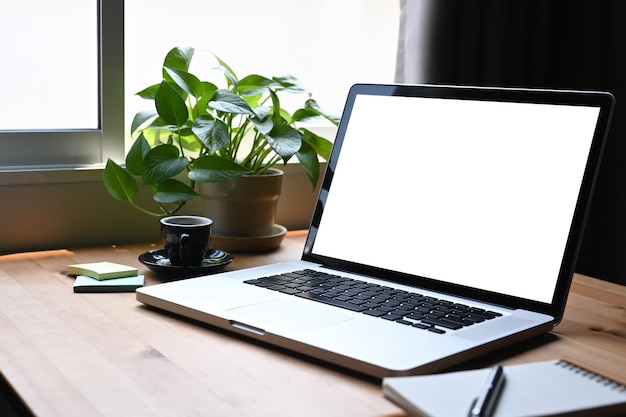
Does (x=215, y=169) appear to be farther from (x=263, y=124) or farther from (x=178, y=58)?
(x=178, y=58)

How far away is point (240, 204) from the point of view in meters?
1.41

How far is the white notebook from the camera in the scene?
0.72 meters

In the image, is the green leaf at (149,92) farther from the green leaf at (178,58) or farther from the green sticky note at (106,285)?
the green sticky note at (106,285)

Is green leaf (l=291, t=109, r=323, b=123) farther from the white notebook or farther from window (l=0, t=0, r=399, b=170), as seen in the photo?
the white notebook

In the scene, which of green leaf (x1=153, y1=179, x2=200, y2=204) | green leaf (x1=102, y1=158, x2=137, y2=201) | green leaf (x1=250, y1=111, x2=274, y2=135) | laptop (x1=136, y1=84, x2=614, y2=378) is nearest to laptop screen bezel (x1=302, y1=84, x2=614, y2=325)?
laptop (x1=136, y1=84, x2=614, y2=378)

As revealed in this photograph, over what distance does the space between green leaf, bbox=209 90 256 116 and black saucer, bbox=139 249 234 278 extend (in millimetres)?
228

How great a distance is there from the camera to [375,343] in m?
0.88

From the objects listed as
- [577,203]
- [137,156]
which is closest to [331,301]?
[577,203]

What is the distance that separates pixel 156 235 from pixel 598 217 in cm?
99

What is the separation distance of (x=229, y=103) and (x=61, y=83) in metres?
0.37

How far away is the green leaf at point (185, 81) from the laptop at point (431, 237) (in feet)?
0.82

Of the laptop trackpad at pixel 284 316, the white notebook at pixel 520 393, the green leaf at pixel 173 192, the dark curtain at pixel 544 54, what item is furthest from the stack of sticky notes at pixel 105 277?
the dark curtain at pixel 544 54

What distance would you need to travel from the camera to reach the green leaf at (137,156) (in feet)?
4.38

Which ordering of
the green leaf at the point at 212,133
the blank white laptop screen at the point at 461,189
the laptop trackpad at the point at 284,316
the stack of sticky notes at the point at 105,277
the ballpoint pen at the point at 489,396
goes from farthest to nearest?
the green leaf at the point at 212,133, the stack of sticky notes at the point at 105,277, the blank white laptop screen at the point at 461,189, the laptop trackpad at the point at 284,316, the ballpoint pen at the point at 489,396
